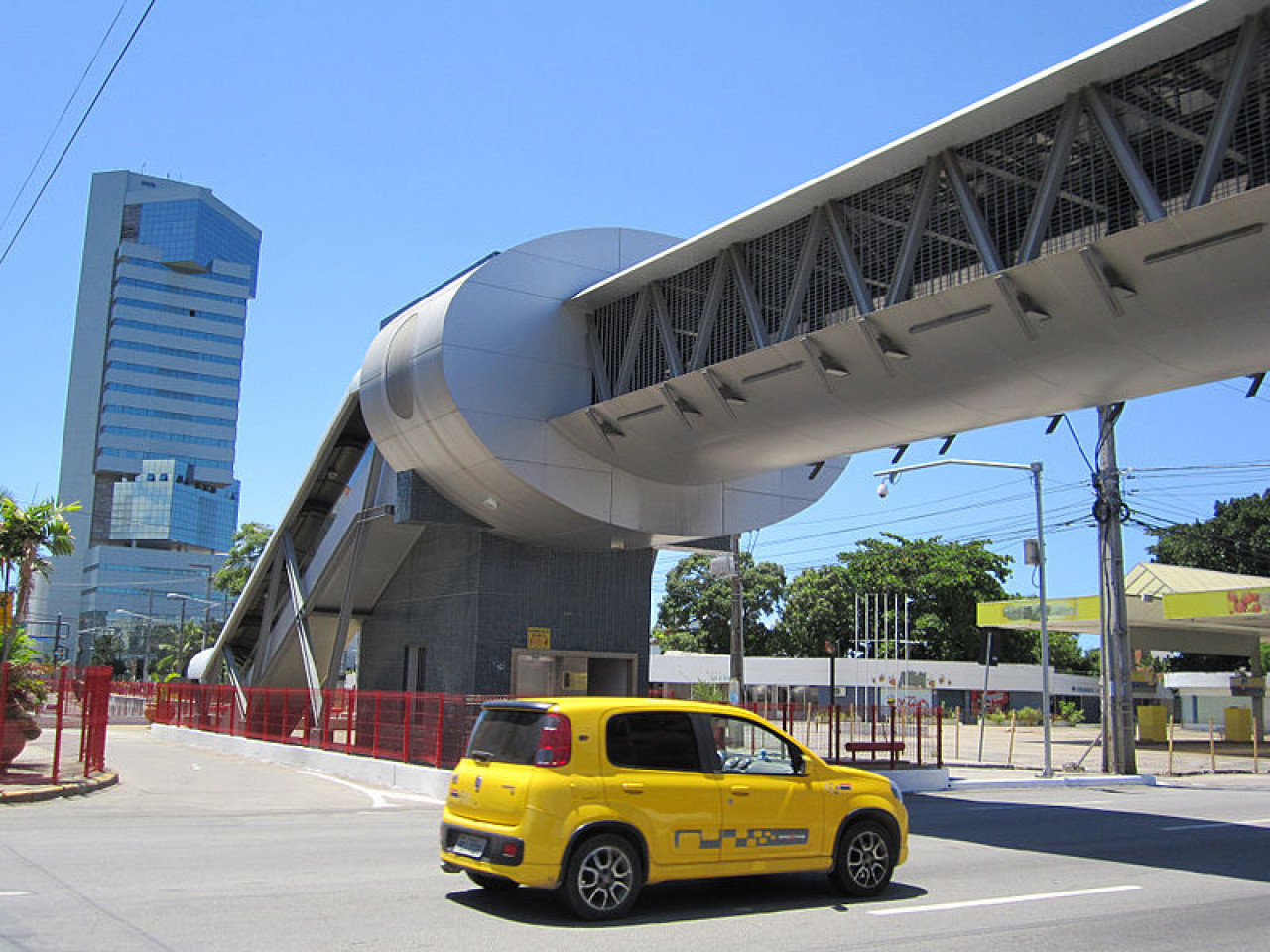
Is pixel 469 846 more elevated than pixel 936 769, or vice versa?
pixel 469 846

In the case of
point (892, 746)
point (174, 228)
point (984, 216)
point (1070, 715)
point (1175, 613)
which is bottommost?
point (1070, 715)

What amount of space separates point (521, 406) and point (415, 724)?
5810mm

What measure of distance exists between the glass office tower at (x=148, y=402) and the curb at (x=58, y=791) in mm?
172898

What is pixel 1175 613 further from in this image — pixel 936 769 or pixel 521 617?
pixel 521 617

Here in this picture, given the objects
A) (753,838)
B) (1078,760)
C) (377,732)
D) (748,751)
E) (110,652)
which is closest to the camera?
(753,838)

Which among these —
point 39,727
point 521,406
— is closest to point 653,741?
point 521,406

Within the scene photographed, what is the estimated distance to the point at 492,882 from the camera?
9094 mm

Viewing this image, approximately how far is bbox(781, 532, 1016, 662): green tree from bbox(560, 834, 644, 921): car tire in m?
69.7

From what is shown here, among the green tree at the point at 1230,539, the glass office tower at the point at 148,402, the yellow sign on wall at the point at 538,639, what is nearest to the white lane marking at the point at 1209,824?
the yellow sign on wall at the point at 538,639

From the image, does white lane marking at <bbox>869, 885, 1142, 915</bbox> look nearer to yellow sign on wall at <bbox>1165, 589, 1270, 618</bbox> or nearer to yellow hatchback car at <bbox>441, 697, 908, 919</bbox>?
yellow hatchback car at <bbox>441, 697, 908, 919</bbox>

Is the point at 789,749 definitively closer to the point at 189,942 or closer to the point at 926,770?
the point at 189,942

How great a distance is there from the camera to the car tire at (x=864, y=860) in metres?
9.38

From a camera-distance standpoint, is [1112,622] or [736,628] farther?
[736,628]

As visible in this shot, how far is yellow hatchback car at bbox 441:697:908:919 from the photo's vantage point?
8.16 meters
